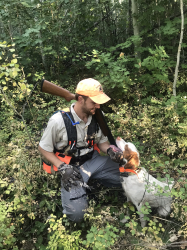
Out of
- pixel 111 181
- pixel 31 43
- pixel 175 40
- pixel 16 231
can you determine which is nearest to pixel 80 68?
pixel 31 43

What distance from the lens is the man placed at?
7.45 feet

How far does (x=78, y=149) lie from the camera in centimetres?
257

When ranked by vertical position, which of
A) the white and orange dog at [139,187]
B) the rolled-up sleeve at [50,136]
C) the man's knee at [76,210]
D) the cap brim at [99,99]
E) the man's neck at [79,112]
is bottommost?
the man's knee at [76,210]

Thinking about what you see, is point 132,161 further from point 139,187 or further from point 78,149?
point 78,149

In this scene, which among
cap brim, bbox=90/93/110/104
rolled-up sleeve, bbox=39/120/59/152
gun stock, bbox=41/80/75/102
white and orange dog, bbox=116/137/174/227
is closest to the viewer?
white and orange dog, bbox=116/137/174/227

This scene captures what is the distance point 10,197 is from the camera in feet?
8.95

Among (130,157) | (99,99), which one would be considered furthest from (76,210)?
(99,99)

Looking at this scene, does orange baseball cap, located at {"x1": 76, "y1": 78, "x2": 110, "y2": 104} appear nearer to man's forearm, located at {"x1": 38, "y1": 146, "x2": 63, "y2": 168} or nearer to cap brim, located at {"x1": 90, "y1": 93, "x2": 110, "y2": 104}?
cap brim, located at {"x1": 90, "y1": 93, "x2": 110, "y2": 104}

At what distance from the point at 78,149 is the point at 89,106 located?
68 cm

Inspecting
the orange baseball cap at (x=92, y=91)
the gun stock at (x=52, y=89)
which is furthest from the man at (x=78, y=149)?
the gun stock at (x=52, y=89)

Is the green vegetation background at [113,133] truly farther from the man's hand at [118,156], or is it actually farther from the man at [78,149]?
the man's hand at [118,156]

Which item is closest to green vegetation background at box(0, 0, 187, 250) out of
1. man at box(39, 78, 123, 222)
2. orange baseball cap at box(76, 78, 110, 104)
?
man at box(39, 78, 123, 222)

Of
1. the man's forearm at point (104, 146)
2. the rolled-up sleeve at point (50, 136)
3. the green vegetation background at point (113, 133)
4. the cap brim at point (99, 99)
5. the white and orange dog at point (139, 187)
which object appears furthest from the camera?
the man's forearm at point (104, 146)

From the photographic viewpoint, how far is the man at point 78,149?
2.27m
